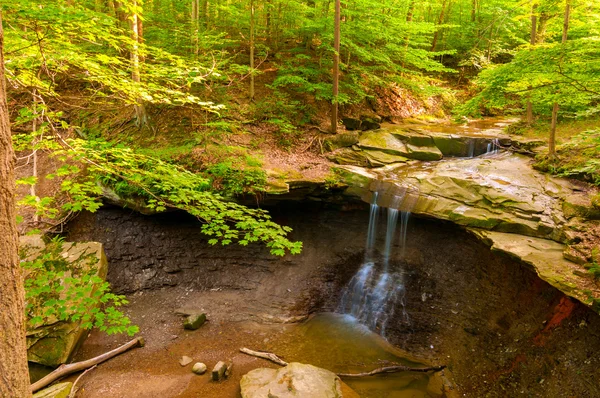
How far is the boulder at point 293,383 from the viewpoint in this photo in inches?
211

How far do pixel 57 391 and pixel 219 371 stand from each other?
2732mm

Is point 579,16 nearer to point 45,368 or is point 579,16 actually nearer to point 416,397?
point 416,397

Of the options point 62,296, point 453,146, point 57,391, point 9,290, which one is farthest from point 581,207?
point 62,296

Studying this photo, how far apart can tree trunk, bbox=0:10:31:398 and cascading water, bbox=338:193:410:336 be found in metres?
7.53

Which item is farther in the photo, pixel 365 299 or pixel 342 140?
pixel 342 140

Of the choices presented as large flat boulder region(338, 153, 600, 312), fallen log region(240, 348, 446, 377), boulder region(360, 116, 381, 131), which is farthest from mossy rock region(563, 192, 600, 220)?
boulder region(360, 116, 381, 131)

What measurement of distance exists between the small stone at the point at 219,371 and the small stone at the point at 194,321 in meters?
1.66

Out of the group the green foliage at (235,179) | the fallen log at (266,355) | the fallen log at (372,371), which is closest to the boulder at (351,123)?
the green foliage at (235,179)

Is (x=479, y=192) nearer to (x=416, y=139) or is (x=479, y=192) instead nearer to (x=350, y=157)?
(x=416, y=139)

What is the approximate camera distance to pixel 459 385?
633 centimetres

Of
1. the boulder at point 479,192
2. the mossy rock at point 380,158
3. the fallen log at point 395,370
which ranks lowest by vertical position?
the fallen log at point 395,370

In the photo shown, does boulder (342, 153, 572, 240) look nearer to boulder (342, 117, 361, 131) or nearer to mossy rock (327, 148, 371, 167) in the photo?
mossy rock (327, 148, 371, 167)

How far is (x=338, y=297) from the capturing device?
9164 millimetres

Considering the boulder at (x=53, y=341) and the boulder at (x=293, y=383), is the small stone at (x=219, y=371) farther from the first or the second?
the boulder at (x=53, y=341)
